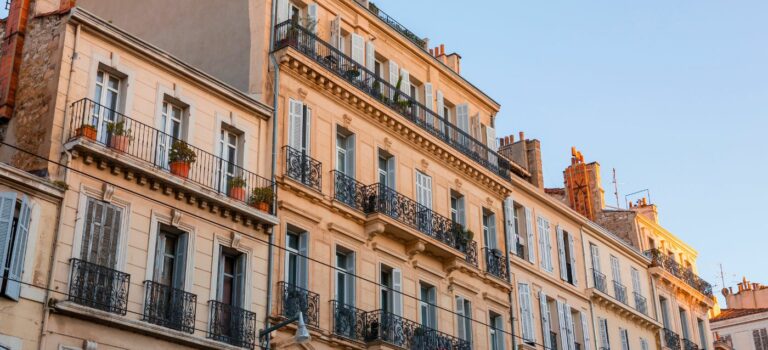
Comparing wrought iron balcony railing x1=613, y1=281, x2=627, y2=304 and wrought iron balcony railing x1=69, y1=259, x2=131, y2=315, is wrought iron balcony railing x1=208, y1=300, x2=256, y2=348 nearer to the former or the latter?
wrought iron balcony railing x1=69, y1=259, x2=131, y2=315

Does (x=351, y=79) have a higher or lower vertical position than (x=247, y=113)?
higher

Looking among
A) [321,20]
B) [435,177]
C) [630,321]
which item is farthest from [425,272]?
[630,321]

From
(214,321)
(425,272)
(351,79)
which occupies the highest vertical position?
(351,79)

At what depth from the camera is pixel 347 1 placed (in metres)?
30.2

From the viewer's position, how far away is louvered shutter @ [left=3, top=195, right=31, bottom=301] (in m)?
18.6

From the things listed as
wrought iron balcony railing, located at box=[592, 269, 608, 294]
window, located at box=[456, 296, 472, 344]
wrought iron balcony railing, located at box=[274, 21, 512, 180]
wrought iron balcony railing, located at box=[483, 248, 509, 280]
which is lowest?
window, located at box=[456, 296, 472, 344]

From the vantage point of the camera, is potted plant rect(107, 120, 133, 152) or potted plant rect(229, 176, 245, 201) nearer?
potted plant rect(107, 120, 133, 152)

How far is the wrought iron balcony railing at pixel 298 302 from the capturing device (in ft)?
79.8

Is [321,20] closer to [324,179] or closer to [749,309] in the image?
[324,179]

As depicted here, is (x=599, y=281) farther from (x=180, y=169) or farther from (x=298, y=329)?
(x=180, y=169)

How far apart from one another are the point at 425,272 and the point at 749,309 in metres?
39.8

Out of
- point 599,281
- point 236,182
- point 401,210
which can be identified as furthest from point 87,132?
point 599,281

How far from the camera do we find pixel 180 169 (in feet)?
74.7

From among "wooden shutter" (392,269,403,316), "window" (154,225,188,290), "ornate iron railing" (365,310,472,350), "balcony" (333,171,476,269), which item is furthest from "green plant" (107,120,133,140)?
"wooden shutter" (392,269,403,316)
